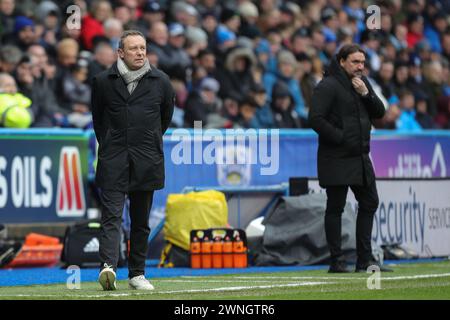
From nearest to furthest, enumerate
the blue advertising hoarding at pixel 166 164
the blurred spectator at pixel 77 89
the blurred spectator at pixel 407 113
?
the blue advertising hoarding at pixel 166 164
the blurred spectator at pixel 77 89
the blurred spectator at pixel 407 113

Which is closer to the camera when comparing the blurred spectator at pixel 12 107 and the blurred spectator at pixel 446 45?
the blurred spectator at pixel 12 107

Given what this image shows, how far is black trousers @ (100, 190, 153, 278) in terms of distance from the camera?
1104 cm

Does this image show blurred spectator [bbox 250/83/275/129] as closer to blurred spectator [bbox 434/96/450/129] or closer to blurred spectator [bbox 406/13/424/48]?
blurred spectator [bbox 434/96/450/129]

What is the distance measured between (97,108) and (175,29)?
10.0 metres

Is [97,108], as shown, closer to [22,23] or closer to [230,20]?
[22,23]

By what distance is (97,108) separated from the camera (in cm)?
1134

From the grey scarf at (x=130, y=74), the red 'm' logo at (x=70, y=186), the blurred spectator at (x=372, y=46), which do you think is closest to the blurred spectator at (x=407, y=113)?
the blurred spectator at (x=372, y=46)

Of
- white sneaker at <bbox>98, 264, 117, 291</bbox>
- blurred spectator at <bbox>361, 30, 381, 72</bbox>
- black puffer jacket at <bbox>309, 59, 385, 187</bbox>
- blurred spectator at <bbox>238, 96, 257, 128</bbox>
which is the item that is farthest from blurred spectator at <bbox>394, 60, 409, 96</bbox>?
white sneaker at <bbox>98, 264, 117, 291</bbox>

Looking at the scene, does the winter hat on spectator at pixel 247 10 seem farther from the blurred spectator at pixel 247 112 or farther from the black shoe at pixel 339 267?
the black shoe at pixel 339 267

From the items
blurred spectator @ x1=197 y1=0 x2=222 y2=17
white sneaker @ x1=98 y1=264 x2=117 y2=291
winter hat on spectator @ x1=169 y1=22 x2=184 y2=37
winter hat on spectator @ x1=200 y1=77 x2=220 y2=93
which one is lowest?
white sneaker @ x1=98 y1=264 x2=117 y2=291

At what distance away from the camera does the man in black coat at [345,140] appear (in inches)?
535

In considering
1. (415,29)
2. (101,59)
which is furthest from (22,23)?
(415,29)

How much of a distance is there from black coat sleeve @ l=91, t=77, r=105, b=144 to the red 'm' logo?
5.44 metres

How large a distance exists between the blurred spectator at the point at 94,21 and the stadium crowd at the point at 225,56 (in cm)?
2
